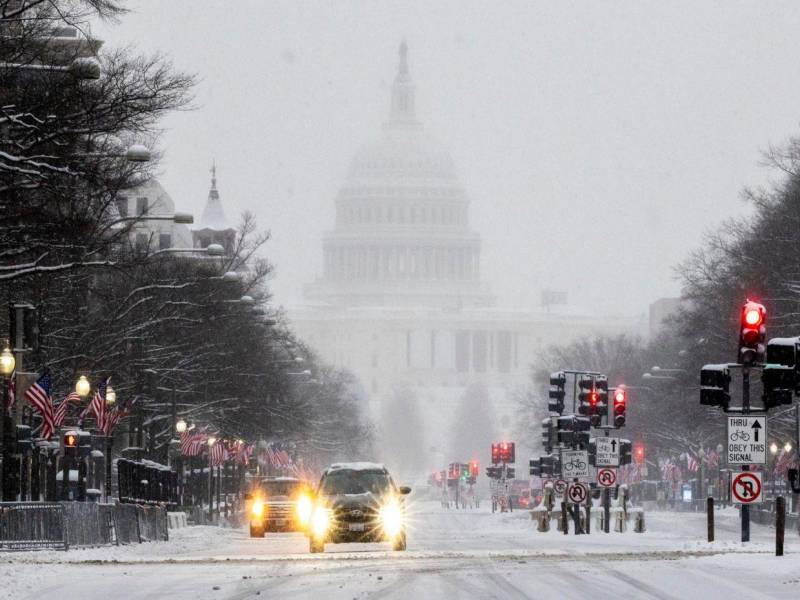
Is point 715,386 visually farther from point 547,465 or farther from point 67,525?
point 547,465

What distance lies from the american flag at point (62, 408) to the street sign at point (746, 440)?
66.3ft

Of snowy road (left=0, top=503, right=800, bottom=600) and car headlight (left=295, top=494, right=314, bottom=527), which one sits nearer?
snowy road (left=0, top=503, right=800, bottom=600)

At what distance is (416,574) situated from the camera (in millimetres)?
Answer: 32594

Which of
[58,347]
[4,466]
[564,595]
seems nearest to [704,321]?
[58,347]

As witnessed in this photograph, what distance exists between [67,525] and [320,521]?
451 centimetres

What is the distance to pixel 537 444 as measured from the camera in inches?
7682

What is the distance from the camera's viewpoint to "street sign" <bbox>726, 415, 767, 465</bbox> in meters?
39.6

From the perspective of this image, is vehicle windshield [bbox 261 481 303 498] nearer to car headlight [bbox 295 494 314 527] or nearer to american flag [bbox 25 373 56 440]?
car headlight [bbox 295 494 314 527]

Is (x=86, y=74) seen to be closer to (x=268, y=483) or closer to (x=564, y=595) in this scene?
(x=564, y=595)

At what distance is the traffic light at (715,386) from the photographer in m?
37.2

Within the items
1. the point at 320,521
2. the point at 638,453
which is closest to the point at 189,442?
the point at 320,521

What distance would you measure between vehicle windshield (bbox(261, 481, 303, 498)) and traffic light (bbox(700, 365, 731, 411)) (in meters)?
26.5

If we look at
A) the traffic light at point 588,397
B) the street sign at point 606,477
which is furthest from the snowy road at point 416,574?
the street sign at point 606,477

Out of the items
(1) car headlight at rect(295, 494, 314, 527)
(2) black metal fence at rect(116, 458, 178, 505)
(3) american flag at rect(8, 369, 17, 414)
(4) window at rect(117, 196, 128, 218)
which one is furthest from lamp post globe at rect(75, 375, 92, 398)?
(3) american flag at rect(8, 369, 17, 414)
